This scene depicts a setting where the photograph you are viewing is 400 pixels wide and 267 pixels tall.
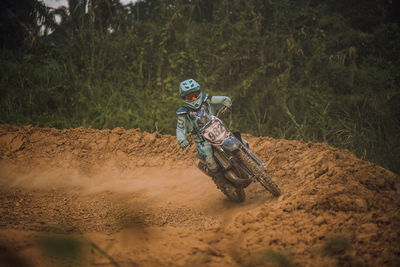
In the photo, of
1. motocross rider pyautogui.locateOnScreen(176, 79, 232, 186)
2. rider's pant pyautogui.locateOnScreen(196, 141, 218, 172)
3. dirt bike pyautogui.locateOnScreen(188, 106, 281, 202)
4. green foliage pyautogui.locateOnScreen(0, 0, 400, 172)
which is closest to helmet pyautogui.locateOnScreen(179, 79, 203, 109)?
motocross rider pyautogui.locateOnScreen(176, 79, 232, 186)

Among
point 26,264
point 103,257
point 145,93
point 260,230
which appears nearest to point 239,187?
point 260,230

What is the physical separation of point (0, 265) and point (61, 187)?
2876 millimetres

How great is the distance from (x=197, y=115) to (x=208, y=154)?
47 centimetres

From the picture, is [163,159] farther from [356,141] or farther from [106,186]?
[356,141]

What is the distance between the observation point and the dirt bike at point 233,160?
357 centimetres

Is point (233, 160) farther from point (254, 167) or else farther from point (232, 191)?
point (232, 191)

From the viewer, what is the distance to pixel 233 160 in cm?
368

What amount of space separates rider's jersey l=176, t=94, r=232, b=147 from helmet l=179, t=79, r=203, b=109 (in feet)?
0.30

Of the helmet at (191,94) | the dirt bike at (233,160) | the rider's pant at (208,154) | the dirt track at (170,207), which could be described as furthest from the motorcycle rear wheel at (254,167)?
the helmet at (191,94)

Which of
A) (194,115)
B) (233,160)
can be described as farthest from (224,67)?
(233,160)

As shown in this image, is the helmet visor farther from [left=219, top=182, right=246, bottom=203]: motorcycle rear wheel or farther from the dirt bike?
[left=219, top=182, right=246, bottom=203]: motorcycle rear wheel

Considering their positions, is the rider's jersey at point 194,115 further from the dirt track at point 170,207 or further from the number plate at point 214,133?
the dirt track at point 170,207

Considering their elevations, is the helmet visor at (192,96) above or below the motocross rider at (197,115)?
above

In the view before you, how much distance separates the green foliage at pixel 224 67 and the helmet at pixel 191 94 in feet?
9.99
